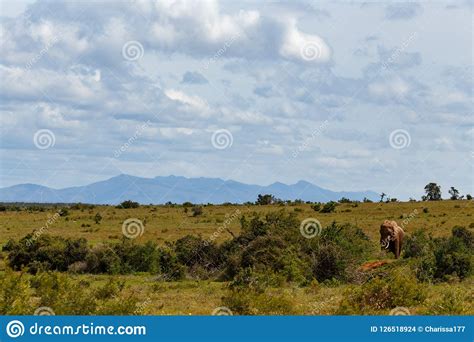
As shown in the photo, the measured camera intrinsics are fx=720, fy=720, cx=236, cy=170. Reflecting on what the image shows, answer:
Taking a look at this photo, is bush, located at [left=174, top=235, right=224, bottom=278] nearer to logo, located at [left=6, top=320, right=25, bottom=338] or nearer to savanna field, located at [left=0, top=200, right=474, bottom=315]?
savanna field, located at [left=0, top=200, right=474, bottom=315]

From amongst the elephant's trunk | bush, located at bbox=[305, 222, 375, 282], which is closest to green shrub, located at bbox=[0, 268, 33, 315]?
bush, located at bbox=[305, 222, 375, 282]

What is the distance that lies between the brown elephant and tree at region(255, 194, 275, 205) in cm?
5188

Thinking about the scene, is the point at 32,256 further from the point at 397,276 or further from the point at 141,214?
the point at 141,214

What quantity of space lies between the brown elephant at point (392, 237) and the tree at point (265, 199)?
51.9m

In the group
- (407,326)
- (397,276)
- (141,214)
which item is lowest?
(407,326)

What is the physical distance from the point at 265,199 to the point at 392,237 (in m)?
53.2

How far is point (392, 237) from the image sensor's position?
35.1m

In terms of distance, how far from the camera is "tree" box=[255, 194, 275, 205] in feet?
287

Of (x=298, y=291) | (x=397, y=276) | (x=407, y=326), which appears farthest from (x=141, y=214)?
(x=407, y=326)

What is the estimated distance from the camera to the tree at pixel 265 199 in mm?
87469

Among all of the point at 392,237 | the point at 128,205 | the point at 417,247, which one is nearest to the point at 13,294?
the point at 392,237

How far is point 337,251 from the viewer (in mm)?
29781

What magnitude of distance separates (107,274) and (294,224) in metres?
9.28

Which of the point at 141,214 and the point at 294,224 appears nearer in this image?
the point at 294,224
